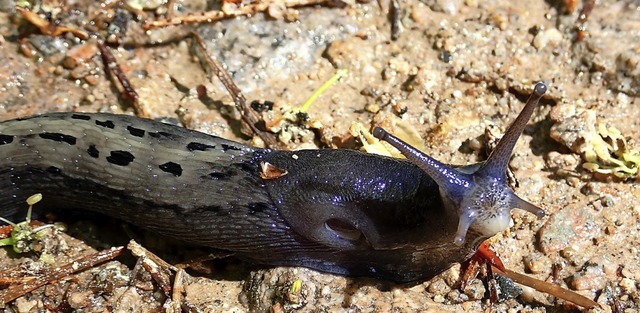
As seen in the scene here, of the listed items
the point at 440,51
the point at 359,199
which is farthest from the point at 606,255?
the point at 440,51

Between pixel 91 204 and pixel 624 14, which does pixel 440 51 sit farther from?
pixel 91 204

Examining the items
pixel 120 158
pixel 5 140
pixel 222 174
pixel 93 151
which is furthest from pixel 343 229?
pixel 5 140

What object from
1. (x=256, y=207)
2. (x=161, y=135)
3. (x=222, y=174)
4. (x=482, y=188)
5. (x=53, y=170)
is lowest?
(x=482, y=188)

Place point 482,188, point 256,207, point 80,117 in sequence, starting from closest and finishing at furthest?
point 482,188
point 256,207
point 80,117

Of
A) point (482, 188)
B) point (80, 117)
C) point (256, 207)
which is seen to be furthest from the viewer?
point (80, 117)

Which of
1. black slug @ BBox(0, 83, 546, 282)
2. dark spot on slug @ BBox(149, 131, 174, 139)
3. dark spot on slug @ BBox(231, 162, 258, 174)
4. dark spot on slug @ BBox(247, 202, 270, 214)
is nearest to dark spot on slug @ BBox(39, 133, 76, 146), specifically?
black slug @ BBox(0, 83, 546, 282)

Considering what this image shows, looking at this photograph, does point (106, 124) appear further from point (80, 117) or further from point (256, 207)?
point (256, 207)

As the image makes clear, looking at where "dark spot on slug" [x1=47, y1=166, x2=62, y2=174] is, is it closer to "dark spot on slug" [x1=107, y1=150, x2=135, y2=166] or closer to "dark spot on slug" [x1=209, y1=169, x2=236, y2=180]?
"dark spot on slug" [x1=107, y1=150, x2=135, y2=166]
